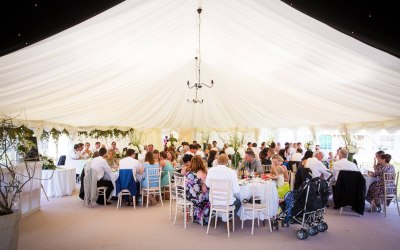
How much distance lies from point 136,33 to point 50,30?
6.76ft

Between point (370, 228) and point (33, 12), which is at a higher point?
point (33, 12)

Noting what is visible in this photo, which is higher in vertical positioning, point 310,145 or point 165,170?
point 310,145

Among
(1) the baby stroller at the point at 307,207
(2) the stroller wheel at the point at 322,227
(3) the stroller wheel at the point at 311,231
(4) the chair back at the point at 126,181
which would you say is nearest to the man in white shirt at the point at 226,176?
(1) the baby stroller at the point at 307,207

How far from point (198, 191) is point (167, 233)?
0.95m

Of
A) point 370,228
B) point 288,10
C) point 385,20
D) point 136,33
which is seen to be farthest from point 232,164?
point 385,20

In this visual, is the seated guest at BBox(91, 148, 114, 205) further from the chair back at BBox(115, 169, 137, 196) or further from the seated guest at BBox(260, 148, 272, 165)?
the seated guest at BBox(260, 148, 272, 165)

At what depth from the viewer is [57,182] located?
9141mm

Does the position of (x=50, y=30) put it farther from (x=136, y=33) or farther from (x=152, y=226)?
(x=152, y=226)

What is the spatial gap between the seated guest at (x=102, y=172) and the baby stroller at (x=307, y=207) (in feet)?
14.5

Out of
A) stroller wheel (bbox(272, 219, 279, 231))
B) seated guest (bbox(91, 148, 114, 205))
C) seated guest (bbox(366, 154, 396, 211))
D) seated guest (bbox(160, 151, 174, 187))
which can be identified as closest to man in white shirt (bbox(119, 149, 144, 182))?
seated guest (bbox(91, 148, 114, 205))

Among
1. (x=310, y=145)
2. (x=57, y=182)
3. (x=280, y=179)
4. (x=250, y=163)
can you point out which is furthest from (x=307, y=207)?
(x=310, y=145)

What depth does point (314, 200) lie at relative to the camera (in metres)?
5.48

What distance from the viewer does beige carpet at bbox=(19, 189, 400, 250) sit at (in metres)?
4.97

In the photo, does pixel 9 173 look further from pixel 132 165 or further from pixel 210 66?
pixel 210 66
